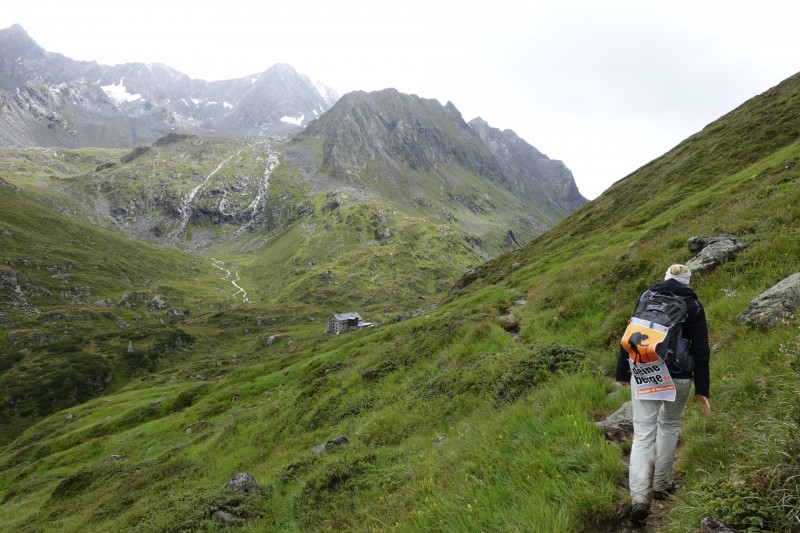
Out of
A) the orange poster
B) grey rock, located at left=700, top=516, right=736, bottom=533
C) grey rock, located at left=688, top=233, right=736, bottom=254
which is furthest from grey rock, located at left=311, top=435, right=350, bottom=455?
grey rock, located at left=688, top=233, right=736, bottom=254

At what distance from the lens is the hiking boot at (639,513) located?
564 centimetres

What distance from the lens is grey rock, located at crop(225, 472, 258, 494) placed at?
13.9m

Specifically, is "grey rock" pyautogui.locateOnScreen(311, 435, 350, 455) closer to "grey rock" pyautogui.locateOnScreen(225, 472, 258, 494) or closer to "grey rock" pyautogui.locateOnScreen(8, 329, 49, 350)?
"grey rock" pyautogui.locateOnScreen(225, 472, 258, 494)

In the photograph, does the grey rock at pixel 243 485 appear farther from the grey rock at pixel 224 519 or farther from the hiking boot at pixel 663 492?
the hiking boot at pixel 663 492

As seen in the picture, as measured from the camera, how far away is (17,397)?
121 m

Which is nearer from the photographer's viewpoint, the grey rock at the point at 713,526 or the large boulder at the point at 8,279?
the grey rock at the point at 713,526

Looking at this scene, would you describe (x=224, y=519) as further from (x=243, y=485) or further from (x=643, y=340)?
(x=643, y=340)

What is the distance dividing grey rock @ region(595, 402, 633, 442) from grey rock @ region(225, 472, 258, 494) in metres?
11.6

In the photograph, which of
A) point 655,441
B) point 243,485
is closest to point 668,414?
point 655,441

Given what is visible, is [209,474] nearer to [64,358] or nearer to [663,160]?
[663,160]

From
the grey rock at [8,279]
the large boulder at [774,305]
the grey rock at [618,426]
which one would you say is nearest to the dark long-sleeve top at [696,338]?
the grey rock at [618,426]

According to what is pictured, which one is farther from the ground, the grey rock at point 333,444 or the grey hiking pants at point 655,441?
the grey hiking pants at point 655,441

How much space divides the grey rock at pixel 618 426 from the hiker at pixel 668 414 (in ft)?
4.87

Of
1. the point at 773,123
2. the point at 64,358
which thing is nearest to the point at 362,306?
the point at 64,358
